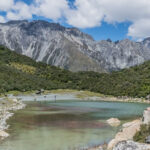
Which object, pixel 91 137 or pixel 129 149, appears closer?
pixel 129 149

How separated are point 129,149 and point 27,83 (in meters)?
155

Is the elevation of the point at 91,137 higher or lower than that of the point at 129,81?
lower

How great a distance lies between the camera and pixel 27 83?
562 feet

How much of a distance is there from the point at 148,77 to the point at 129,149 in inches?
6357

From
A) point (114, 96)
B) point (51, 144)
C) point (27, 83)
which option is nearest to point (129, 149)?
point (51, 144)

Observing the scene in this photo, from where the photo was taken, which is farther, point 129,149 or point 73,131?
point 73,131

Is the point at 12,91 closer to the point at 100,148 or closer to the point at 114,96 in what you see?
the point at 114,96

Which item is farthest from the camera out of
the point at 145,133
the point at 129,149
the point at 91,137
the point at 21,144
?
the point at 91,137

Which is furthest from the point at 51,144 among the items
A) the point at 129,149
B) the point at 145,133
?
the point at 129,149

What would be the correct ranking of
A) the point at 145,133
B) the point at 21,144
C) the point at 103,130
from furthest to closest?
the point at 103,130, the point at 21,144, the point at 145,133

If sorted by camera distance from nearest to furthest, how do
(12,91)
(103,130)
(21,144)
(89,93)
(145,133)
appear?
(145,133) → (21,144) → (103,130) → (12,91) → (89,93)

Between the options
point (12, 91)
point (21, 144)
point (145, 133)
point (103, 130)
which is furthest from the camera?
point (12, 91)

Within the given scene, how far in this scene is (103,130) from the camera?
144 ft

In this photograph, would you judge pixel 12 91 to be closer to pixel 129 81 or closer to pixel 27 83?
pixel 27 83
